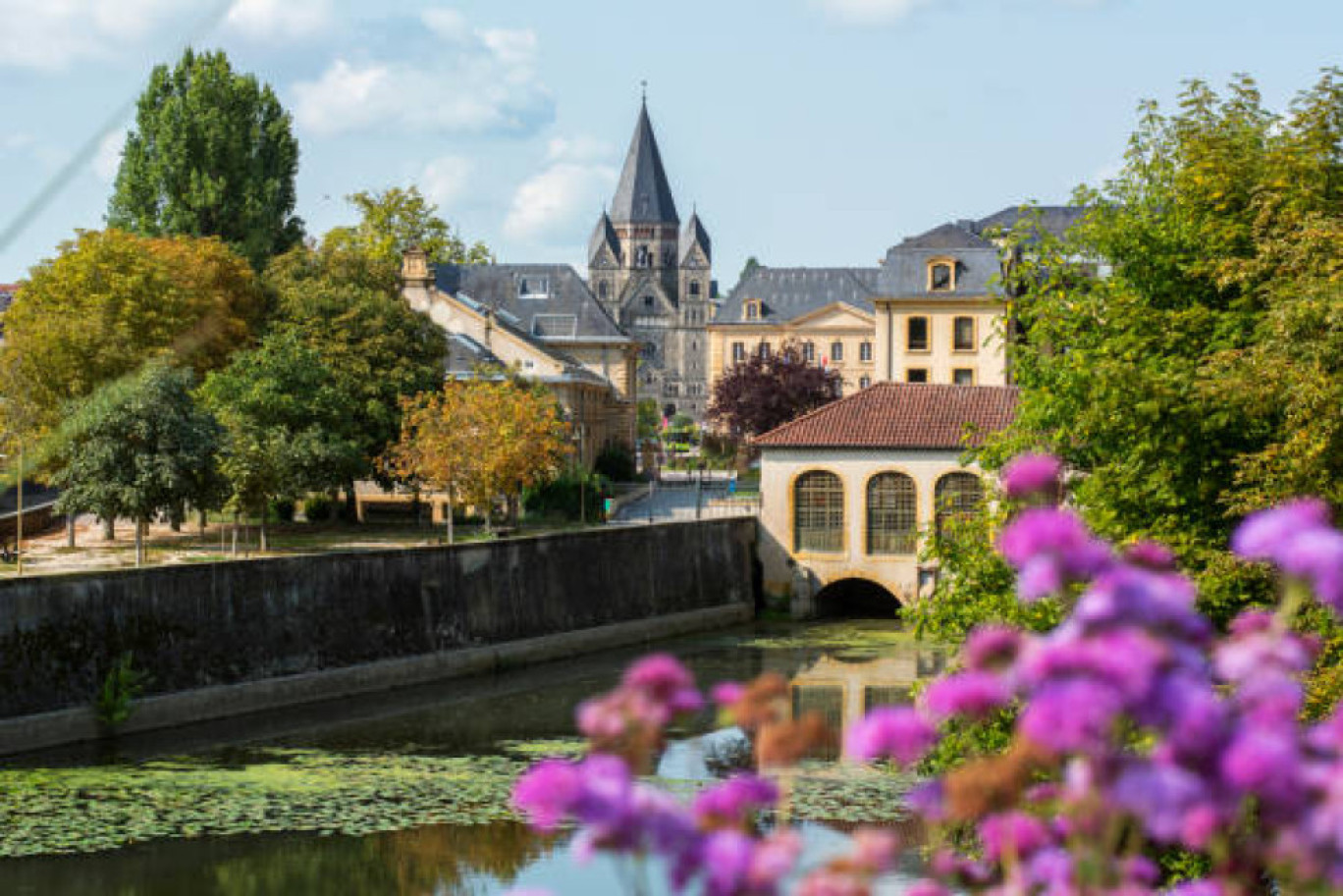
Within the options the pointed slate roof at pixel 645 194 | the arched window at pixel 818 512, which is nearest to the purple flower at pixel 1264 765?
the arched window at pixel 818 512

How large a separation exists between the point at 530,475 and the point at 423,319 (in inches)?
313

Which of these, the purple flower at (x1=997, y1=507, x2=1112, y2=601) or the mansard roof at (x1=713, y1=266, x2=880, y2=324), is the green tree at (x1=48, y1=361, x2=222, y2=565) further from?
the mansard roof at (x1=713, y1=266, x2=880, y2=324)

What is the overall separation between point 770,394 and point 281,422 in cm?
3077

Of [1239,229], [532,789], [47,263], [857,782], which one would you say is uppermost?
[47,263]

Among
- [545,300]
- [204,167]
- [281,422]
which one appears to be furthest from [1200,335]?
[545,300]

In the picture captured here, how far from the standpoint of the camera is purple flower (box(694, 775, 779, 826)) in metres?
4.64

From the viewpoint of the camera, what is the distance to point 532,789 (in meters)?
4.18

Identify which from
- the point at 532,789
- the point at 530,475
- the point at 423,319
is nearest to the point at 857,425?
the point at 530,475

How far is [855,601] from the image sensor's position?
54656 mm

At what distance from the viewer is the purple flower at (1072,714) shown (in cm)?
388

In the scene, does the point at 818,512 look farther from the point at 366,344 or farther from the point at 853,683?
the point at 366,344

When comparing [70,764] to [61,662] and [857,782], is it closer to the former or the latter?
[61,662]

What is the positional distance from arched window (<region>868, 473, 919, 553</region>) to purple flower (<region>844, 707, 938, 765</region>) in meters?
46.5

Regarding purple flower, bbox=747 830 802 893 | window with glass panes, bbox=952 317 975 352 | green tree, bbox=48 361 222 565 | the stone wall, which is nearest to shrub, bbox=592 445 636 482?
window with glass panes, bbox=952 317 975 352
